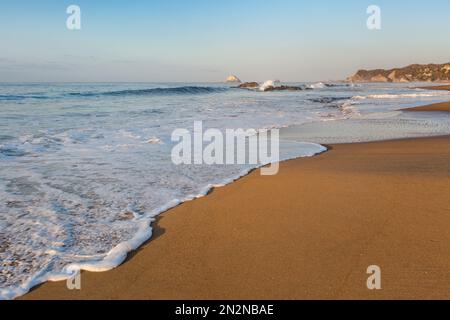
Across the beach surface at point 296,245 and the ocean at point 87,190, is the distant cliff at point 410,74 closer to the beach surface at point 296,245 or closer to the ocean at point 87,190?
the ocean at point 87,190

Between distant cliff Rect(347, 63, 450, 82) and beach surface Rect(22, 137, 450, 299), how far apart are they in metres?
141

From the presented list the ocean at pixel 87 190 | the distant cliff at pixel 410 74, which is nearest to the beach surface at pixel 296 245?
the ocean at pixel 87 190

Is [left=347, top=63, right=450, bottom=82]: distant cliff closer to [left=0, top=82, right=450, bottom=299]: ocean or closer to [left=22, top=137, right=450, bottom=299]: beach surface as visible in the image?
[left=0, top=82, right=450, bottom=299]: ocean

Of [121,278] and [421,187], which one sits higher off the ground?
[421,187]

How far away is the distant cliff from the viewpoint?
129875 mm

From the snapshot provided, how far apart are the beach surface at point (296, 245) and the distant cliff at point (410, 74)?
140861 mm

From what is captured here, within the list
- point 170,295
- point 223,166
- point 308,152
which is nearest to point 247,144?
point 308,152

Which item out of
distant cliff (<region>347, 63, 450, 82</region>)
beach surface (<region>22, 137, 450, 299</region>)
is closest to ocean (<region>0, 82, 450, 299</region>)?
beach surface (<region>22, 137, 450, 299</region>)

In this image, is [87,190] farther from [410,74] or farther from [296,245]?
[410,74]

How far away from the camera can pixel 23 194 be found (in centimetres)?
485

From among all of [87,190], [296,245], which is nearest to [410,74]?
[87,190]

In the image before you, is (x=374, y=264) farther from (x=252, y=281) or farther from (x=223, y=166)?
(x=223, y=166)

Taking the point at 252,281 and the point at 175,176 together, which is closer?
the point at 252,281

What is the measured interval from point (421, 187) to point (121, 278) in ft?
12.8
